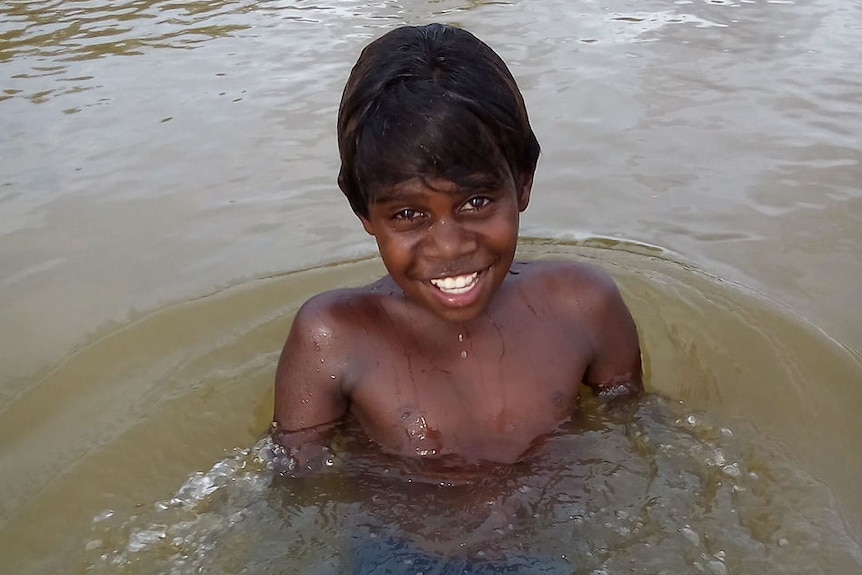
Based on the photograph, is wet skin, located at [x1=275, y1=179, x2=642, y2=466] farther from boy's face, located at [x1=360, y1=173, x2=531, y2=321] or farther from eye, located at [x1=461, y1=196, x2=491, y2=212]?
eye, located at [x1=461, y1=196, x2=491, y2=212]

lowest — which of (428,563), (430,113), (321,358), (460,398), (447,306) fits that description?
(428,563)

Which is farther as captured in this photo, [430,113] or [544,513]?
[544,513]

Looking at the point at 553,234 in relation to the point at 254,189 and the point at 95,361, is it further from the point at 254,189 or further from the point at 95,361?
the point at 95,361

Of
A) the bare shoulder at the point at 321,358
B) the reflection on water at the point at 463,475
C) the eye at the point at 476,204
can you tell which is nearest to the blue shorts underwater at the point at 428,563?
the reflection on water at the point at 463,475

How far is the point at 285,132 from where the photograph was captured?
5090mm

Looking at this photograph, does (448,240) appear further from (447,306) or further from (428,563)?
(428,563)

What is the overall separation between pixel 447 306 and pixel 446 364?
237mm

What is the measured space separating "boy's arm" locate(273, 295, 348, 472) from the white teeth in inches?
13.2

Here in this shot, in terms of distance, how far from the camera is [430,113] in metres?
1.95

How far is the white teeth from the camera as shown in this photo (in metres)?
2.20

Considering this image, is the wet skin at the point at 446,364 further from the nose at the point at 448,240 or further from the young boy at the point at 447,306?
the nose at the point at 448,240

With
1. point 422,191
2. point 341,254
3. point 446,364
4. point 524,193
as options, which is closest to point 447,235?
point 422,191

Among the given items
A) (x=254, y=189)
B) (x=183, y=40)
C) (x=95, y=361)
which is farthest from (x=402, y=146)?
(x=183, y=40)

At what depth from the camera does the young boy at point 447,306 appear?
78.8 inches
